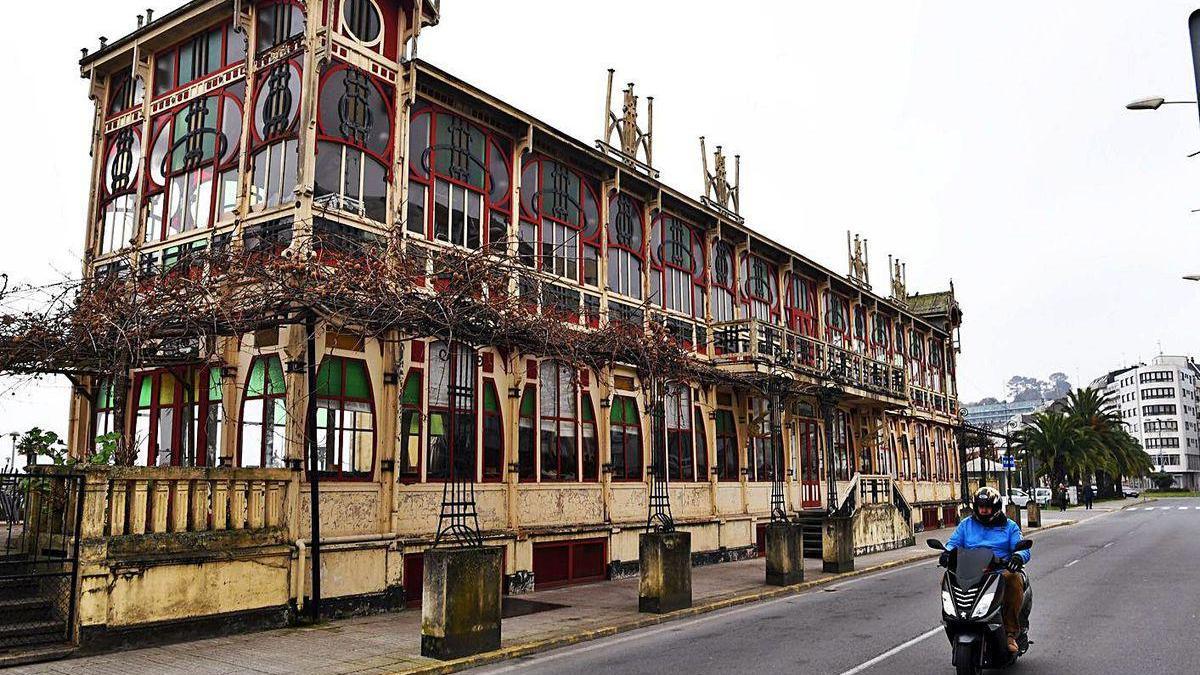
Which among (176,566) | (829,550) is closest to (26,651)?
(176,566)

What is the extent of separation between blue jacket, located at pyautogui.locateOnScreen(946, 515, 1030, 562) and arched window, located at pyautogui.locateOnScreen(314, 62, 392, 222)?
10262mm

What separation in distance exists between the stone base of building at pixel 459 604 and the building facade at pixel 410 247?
2.30 m

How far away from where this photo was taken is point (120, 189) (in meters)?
18.0

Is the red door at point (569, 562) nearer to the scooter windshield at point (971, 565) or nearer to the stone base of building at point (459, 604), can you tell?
the stone base of building at point (459, 604)

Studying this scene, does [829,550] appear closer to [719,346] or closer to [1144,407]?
[719,346]

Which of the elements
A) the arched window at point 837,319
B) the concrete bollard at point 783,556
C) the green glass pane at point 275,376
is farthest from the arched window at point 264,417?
the arched window at point 837,319

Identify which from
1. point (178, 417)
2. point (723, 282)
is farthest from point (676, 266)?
point (178, 417)

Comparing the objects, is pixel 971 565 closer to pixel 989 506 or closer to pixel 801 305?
pixel 989 506

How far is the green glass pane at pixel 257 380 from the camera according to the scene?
14.5 meters

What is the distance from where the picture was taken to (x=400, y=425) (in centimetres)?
1522

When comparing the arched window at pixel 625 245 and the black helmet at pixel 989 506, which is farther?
the arched window at pixel 625 245

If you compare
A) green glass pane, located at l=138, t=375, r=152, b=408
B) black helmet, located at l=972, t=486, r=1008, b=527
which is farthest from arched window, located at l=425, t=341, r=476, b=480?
black helmet, located at l=972, t=486, r=1008, b=527

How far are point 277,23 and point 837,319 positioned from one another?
22520 mm

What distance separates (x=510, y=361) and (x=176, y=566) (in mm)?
7532
